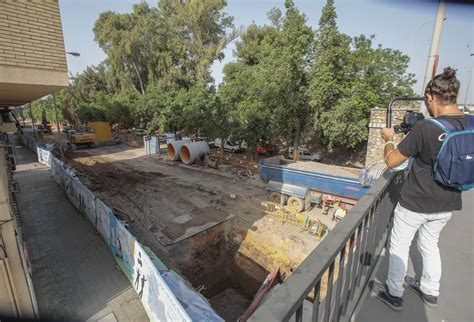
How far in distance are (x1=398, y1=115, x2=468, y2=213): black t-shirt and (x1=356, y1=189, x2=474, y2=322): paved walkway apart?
1013 mm

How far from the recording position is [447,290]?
97.4 inches

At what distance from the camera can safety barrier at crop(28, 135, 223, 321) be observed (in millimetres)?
4885

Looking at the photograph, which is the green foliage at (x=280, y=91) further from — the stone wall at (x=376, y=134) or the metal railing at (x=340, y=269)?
the metal railing at (x=340, y=269)

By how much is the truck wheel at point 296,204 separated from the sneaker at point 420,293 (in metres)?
9.92

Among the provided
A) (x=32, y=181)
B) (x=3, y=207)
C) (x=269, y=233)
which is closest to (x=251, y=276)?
(x=269, y=233)

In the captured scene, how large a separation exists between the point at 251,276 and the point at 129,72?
3625cm

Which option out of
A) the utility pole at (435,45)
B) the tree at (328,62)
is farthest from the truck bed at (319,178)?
the utility pole at (435,45)

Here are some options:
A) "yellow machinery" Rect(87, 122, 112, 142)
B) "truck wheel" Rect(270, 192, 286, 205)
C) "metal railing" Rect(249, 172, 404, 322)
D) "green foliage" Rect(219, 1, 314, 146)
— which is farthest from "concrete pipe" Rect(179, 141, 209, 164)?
"metal railing" Rect(249, 172, 404, 322)

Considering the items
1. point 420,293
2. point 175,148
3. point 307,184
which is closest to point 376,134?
point 307,184

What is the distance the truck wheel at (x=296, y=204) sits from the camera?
12.5 metres

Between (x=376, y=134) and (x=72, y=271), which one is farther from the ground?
(x=376, y=134)

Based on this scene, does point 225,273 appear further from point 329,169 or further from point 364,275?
point 364,275

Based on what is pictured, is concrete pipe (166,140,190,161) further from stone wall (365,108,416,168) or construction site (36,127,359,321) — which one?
stone wall (365,108,416,168)

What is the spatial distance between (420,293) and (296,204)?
1041 cm
